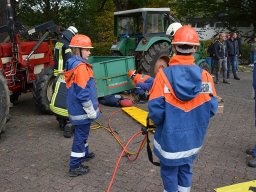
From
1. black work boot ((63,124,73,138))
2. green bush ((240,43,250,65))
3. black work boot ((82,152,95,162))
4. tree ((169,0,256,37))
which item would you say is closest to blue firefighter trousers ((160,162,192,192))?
black work boot ((82,152,95,162))

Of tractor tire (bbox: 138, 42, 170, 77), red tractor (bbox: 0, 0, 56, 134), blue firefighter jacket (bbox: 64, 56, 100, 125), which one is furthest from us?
tractor tire (bbox: 138, 42, 170, 77)

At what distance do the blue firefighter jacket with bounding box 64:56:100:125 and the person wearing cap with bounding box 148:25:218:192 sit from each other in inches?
57.3

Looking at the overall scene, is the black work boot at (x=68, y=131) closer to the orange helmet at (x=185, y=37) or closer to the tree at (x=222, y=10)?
the orange helmet at (x=185, y=37)

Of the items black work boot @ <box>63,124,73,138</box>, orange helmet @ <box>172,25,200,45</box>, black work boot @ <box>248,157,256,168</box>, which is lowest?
black work boot @ <box>248,157,256,168</box>

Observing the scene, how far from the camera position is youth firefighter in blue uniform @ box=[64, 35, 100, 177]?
4.43 m

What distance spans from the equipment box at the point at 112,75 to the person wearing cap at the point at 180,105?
5427 millimetres

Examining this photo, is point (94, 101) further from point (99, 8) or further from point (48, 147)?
point (99, 8)

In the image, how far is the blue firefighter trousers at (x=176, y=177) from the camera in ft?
10.8

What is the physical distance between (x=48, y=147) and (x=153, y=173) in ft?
6.76

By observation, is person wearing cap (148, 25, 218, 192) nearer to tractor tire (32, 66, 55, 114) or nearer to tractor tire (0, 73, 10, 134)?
tractor tire (0, 73, 10, 134)

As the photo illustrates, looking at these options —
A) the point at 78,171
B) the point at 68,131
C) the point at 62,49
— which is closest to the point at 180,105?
the point at 78,171

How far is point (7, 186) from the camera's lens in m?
4.43

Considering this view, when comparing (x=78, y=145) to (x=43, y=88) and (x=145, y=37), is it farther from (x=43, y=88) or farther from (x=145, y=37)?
(x=145, y=37)

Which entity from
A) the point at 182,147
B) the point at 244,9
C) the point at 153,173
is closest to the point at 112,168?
the point at 153,173
